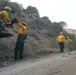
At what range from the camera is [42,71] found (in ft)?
34.4

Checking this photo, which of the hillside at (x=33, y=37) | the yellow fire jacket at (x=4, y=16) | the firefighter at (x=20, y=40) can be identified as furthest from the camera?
the hillside at (x=33, y=37)

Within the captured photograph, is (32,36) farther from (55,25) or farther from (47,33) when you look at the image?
(55,25)

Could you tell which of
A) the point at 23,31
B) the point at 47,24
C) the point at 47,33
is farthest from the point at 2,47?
the point at 47,24

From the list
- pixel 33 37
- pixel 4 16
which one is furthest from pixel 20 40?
pixel 33 37

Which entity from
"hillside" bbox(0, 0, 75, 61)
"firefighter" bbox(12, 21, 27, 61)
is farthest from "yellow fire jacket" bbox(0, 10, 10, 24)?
"hillside" bbox(0, 0, 75, 61)

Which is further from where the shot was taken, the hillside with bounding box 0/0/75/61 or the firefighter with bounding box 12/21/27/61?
the hillside with bounding box 0/0/75/61

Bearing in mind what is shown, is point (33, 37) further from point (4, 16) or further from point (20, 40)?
point (4, 16)

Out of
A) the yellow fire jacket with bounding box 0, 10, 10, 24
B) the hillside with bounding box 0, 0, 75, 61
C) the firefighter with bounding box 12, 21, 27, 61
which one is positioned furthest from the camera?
the hillside with bounding box 0, 0, 75, 61

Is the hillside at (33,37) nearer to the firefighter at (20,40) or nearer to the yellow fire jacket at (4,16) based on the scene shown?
the firefighter at (20,40)

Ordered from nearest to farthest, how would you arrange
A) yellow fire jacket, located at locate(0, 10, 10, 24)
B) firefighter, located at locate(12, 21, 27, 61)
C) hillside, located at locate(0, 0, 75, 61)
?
yellow fire jacket, located at locate(0, 10, 10, 24), firefighter, located at locate(12, 21, 27, 61), hillside, located at locate(0, 0, 75, 61)

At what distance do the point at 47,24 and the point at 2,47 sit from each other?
19.5 m

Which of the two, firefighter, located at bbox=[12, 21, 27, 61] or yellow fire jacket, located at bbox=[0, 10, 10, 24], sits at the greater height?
yellow fire jacket, located at bbox=[0, 10, 10, 24]

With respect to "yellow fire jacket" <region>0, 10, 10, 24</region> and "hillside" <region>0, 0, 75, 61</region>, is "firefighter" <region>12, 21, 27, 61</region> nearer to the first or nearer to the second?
"hillside" <region>0, 0, 75, 61</region>

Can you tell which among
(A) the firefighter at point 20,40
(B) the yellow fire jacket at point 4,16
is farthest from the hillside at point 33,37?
(B) the yellow fire jacket at point 4,16
